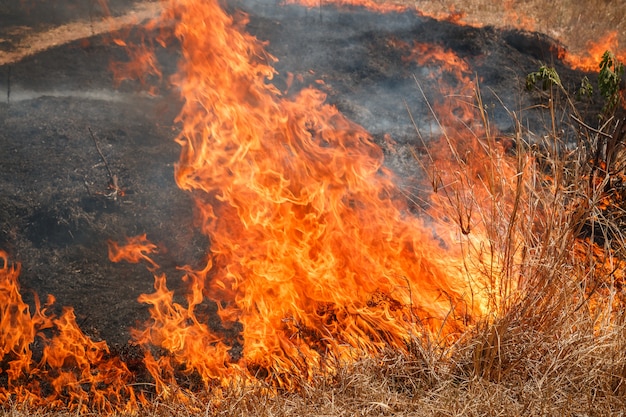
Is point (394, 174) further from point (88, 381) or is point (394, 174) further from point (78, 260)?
point (88, 381)

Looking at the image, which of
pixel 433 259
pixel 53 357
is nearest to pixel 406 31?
pixel 433 259

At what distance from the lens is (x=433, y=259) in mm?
4680

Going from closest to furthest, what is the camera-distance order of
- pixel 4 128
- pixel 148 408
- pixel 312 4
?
pixel 148 408 → pixel 4 128 → pixel 312 4

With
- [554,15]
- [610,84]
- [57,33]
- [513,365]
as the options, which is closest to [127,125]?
[57,33]

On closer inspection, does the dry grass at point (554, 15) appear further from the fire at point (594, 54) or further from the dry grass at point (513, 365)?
the dry grass at point (513, 365)

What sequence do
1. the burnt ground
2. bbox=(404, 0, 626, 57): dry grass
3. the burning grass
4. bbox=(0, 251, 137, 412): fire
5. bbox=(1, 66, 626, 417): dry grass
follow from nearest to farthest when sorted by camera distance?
bbox=(1, 66, 626, 417): dry grass → the burning grass → bbox=(0, 251, 137, 412): fire → the burnt ground → bbox=(404, 0, 626, 57): dry grass

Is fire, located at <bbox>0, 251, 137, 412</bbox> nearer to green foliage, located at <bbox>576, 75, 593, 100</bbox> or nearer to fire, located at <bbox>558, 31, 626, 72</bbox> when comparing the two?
green foliage, located at <bbox>576, 75, 593, 100</bbox>

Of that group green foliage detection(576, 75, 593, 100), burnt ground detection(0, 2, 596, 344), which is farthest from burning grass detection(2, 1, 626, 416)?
green foliage detection(576, 75, 593, 100)

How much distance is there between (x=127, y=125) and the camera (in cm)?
697

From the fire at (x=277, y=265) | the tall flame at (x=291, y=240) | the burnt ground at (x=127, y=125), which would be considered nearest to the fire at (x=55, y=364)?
the fire at (x=277, y=265)

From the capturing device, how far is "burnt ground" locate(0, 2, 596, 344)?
4.90 m

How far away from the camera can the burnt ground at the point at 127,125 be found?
16.1ft

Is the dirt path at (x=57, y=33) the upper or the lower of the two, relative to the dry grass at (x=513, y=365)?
lower

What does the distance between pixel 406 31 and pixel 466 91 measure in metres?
1.96
